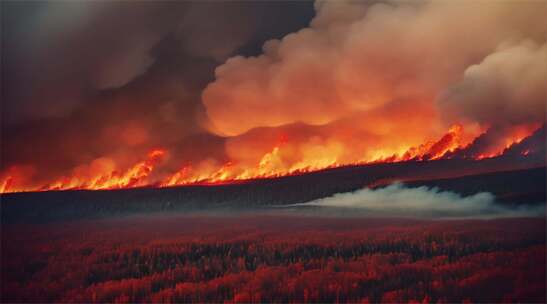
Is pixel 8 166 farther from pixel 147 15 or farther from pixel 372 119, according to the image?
pixel 372 119

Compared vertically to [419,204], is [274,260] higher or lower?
lower

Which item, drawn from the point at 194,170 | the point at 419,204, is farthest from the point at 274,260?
the point at 419,204

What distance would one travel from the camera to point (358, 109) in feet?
13.6

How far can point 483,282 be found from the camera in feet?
11.0

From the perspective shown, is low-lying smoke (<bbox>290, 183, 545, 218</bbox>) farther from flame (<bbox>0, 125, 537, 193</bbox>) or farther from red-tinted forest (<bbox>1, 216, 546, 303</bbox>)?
flame (<bbox>0, 125, 537, 193</bbox>)

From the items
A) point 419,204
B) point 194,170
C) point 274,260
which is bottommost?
point 274,260

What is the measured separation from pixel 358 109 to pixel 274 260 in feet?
5.01

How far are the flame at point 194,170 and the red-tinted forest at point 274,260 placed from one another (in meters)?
0.37

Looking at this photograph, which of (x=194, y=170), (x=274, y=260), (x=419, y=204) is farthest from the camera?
(x=194, y=170)

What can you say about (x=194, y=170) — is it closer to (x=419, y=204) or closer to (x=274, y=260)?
(x=274, y=260)

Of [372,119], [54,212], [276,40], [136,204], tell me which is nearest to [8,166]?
[54,212]

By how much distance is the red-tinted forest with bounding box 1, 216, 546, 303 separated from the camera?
3.41 metres

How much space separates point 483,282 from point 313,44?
239 cm

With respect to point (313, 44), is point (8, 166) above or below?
below
